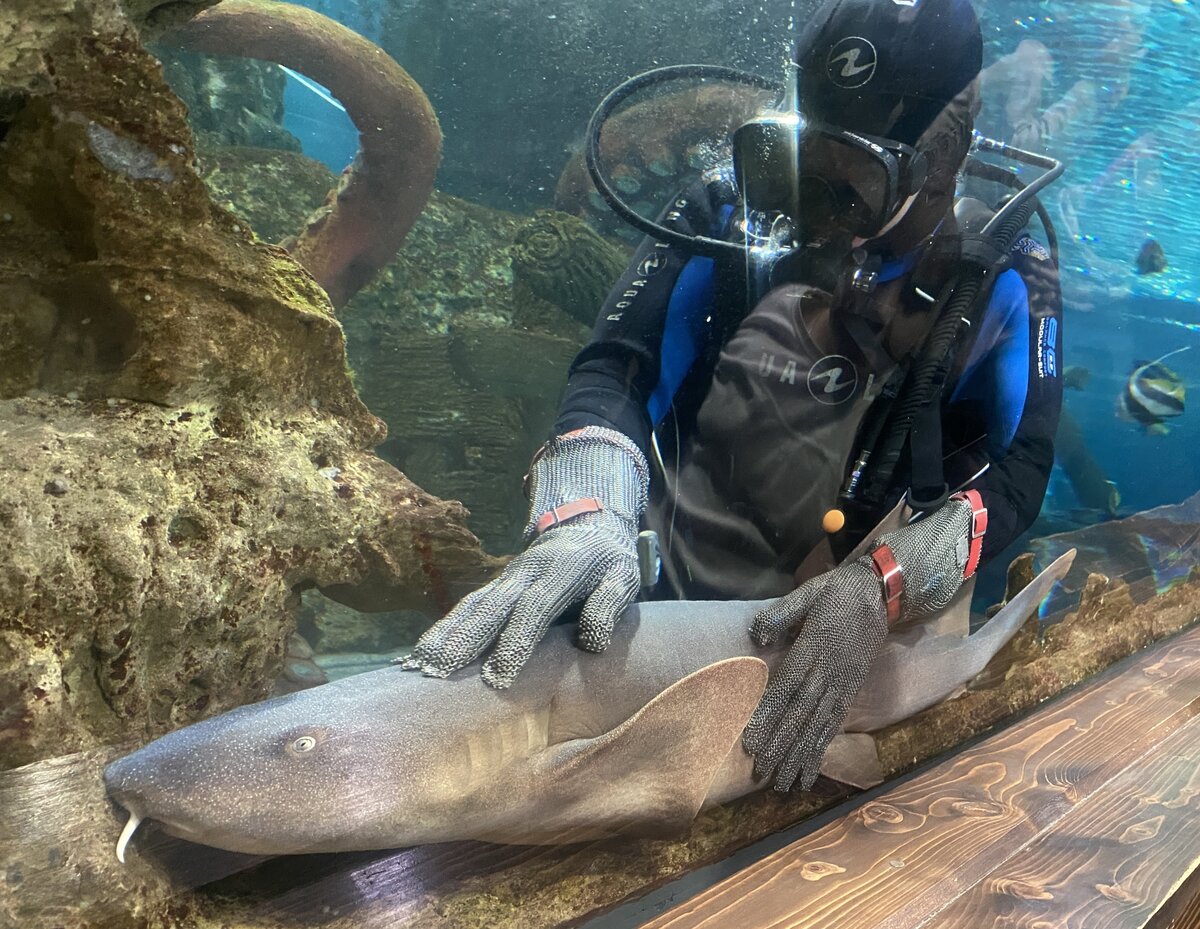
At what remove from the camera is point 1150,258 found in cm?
541

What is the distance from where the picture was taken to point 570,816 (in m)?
1.16

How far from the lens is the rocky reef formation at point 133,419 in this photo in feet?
2.83

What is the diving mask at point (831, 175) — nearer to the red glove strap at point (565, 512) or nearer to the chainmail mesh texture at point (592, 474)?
the chainmail mesh texture at point (592, 474)

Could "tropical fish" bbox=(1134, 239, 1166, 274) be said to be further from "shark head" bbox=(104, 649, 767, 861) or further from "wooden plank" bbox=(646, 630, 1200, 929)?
→ "shark head" bbox=(104, 649, 767, 861)

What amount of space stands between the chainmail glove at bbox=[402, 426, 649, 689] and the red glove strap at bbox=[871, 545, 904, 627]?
0.60 m

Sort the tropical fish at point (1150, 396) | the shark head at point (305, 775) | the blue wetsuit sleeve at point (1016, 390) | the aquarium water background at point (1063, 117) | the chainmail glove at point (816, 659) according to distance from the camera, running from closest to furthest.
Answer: the shark head at point (305, 775) → the chainmail glove at point (816, 659) → the blue wetsuit sleeve at point (1016, 390) → the aquarium water background at point (1063, 117) → the tropical fish at point (1150, 396)

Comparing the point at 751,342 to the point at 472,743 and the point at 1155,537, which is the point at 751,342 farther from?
the point at 1155,537

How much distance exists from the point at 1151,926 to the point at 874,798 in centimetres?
50

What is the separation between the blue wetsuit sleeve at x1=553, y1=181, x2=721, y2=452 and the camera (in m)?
1.92

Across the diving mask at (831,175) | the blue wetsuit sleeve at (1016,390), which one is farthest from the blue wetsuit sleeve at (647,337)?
the blue wetsuit sleeve at (1016,390)

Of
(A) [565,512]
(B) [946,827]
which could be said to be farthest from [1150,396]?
(A) [565,512]

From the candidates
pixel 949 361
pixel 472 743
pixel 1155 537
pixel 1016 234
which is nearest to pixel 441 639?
pixel 472 743

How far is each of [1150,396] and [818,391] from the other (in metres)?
4.32

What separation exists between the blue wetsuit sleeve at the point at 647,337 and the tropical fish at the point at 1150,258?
17.4 feet
